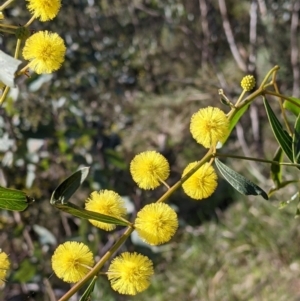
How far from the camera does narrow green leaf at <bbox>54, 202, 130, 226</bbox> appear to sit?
59 centimetres

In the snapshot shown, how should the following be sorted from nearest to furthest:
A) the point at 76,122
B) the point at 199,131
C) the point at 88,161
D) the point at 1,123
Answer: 1. the point at 199,131
2. the point at 1,123
3. the point at 88,161
4. the point at 76,122

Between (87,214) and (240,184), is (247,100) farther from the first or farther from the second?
(87,214)

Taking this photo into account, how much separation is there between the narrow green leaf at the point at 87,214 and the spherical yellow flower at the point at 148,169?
0.21ft

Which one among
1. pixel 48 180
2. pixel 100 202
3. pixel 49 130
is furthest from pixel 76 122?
pixel 100 202

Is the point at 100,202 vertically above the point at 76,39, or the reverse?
the point at 100,202

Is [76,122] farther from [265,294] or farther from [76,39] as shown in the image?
[265,294]

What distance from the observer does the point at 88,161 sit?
2.13 meters

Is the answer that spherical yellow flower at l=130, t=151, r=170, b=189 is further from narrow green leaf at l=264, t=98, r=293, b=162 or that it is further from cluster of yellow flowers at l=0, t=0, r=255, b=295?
narrow green leaf at l=264, t=98, r=293, b=162

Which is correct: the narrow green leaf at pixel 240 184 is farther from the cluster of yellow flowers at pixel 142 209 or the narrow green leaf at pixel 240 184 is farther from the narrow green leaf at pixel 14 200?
the narrow green leaf at pixel 14 200

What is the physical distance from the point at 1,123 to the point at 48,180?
613mm

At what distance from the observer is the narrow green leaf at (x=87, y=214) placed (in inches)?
23.0

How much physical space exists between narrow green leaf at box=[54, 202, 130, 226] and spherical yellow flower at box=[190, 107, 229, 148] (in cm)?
13

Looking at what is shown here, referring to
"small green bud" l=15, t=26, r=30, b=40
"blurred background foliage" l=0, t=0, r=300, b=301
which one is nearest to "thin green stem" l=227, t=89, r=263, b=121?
"small green bud" l=15, t=26, r=30, b=40

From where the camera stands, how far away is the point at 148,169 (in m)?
0.66
